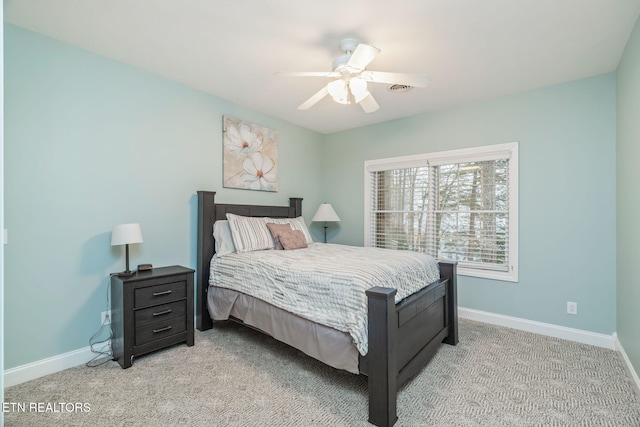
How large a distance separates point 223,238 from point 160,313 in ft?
3.00

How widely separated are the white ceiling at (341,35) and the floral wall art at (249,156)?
0.63 m

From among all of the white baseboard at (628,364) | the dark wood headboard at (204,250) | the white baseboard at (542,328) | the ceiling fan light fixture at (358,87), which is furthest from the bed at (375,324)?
the ceiling fan light fixture at (358,87)

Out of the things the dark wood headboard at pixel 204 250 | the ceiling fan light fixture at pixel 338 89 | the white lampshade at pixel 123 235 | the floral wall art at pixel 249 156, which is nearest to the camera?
the ceiling fan light fixture at pixel 338 89

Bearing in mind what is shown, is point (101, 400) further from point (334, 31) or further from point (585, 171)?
point (585, 171)

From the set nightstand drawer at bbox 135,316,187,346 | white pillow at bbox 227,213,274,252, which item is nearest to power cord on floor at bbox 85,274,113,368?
nightstand drawer at bbox 135,316,187,346

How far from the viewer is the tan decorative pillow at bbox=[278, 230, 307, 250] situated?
334 centimetres

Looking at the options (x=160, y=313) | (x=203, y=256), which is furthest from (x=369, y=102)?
(x=160, y=313)

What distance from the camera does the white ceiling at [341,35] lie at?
6.53ft

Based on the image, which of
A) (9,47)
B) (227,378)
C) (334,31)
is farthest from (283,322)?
(9,47)

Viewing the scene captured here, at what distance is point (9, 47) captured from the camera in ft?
7.19

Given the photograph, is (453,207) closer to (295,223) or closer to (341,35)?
(295,223)

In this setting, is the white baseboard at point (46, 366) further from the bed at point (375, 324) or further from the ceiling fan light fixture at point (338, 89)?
the ceiling fan light fixture at point (338, 89)

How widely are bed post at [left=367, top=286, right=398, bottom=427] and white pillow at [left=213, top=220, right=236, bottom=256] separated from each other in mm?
1853

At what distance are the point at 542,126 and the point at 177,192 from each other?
380 centimetres
